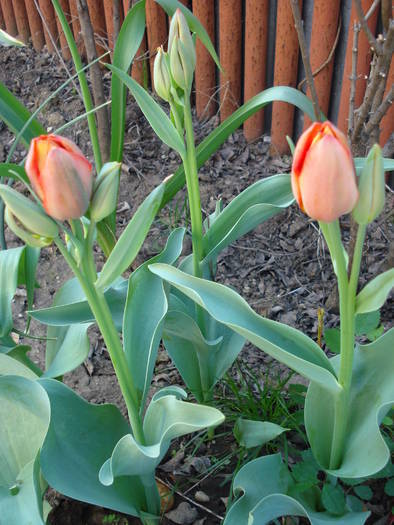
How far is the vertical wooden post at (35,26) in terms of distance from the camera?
3.41 metres

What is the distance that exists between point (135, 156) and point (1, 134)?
30.5 inches

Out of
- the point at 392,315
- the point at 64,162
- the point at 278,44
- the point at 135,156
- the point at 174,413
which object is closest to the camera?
the point at 64,162

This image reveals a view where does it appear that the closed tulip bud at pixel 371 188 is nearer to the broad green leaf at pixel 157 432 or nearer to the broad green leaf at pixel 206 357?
the broad green leaf at pixel 157 432

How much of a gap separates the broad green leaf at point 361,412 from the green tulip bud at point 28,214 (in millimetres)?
531

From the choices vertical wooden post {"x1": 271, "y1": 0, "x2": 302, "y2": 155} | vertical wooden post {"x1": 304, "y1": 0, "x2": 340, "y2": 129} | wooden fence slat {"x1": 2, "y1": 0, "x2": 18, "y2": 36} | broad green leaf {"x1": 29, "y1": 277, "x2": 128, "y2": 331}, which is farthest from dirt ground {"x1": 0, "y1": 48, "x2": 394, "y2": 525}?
wooden fence slat {"x1": 2, "y1": 0, "x2": 18, "y2": 36}

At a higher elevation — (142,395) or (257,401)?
(142,395)

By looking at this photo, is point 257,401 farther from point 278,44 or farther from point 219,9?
point 219,9

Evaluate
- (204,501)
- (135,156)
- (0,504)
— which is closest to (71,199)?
(0,504)

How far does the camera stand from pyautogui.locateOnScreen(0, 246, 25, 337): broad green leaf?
1257 mm

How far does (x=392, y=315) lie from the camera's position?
1762 mm

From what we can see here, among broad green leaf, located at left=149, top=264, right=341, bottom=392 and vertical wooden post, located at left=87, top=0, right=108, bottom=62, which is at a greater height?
vertical wooden post, located at left=87, top=0, right=108, bottom=62

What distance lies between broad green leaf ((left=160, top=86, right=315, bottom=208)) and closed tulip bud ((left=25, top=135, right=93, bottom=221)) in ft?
2.15

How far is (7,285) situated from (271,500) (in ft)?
2.18

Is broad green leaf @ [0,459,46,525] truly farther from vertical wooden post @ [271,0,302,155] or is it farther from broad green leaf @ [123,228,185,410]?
vertical wooden post @ [271,0,302,155]
